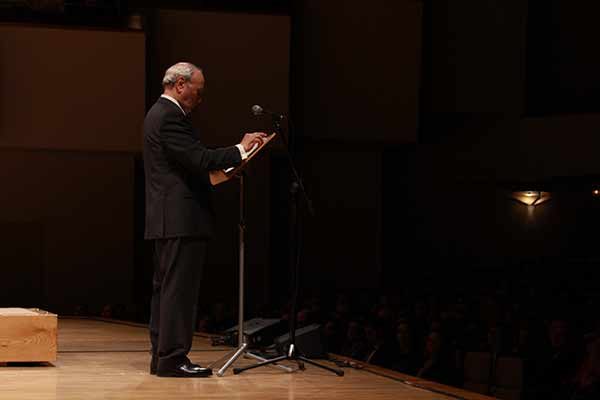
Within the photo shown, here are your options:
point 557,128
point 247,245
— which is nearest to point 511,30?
point 557,128

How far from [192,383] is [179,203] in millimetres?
573

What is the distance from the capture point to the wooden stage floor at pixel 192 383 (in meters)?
2.98

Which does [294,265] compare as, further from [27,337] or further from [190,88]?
[27,337]

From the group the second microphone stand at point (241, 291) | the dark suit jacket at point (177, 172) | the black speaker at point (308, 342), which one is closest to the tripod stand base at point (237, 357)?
the second microphone stand at point (241, 291)

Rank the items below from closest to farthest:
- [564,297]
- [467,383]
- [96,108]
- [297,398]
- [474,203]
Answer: [297,398] < [467,383] < [564,297] < [96,108] < [474,203]

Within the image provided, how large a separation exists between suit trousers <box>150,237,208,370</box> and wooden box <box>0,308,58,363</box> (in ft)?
1.69

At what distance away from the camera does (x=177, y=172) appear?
3287 mm

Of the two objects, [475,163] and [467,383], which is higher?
[475,163]

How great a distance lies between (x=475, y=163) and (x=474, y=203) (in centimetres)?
64

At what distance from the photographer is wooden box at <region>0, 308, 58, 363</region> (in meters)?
3.54

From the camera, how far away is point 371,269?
10.8m

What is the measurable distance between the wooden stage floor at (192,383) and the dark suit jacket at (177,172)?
48 cm

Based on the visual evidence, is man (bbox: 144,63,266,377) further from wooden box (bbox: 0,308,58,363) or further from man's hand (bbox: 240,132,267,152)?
wooden box (bbox: 0,308,58,363)

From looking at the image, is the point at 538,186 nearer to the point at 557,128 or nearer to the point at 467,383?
the point at 557,128
